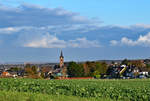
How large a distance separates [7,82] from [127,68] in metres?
118

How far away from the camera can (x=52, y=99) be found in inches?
507

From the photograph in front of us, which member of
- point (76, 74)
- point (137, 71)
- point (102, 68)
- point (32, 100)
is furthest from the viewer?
point (137, 71)

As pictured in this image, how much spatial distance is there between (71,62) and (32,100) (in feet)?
322

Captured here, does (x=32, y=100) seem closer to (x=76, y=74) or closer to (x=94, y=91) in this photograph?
(x=94, y=91)

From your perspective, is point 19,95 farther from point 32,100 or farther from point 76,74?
point 76,74

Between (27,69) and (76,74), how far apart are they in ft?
62.7

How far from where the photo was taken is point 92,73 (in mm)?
110750

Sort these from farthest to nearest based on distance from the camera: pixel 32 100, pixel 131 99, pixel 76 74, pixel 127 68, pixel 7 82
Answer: pixel 127 68 → pixel 76 74 → pixel 7 82 → pixel 131 99 → pixel 32 100

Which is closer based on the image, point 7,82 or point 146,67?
point 7,82

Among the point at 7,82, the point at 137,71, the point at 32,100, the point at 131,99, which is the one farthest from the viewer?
the point at 137,71

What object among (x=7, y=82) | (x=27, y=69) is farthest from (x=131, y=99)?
(x=27, y=69)

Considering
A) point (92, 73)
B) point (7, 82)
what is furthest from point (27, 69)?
point (7, 82)

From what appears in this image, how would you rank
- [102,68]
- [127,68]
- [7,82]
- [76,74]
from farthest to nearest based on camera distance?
[127,68]
[102,68]
[76,74]
[7,82]

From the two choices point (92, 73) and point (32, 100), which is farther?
point (92, 73)
